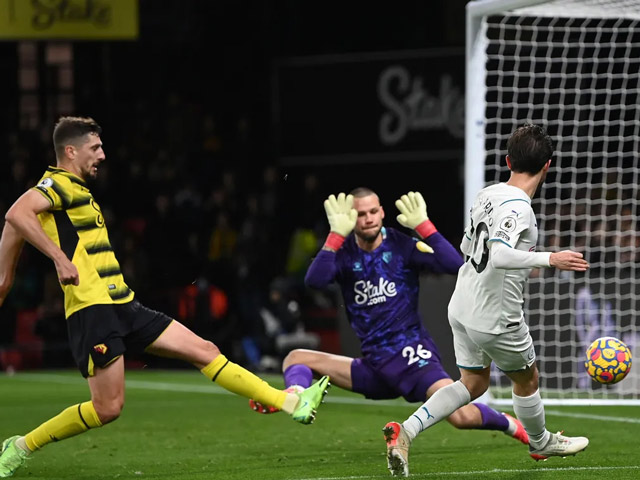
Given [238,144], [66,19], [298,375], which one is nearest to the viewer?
[298,375]

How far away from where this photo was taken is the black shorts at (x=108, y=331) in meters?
6.77

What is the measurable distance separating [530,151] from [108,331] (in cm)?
244

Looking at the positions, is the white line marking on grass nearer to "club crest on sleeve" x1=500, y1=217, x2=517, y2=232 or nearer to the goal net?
"club crest on sleeve" x1=500, y1=217, x2=517, y2=232

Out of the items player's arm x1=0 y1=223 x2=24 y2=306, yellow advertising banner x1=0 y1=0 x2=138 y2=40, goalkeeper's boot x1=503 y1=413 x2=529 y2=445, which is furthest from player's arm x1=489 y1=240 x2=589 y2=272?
yellow advertising banner x1=0 y1=0 x2=138 y2=40

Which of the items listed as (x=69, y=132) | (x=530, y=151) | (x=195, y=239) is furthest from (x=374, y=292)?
(x=195, y=239)

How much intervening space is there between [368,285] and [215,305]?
1027 centimetres

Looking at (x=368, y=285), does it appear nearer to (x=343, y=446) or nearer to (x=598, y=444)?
(x=343, y=446)

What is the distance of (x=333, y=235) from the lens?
313 inches

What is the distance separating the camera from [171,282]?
1884cm

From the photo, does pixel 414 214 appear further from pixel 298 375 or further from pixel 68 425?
pixel 68 425

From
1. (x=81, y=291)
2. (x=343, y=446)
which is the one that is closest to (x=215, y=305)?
(x=343, y=446)

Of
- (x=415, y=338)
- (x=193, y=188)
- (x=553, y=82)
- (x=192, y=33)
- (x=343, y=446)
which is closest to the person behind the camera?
(x=415, y=338)

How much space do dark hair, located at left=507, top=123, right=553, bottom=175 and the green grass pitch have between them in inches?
64.3

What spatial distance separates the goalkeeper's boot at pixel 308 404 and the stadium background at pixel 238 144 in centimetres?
616
